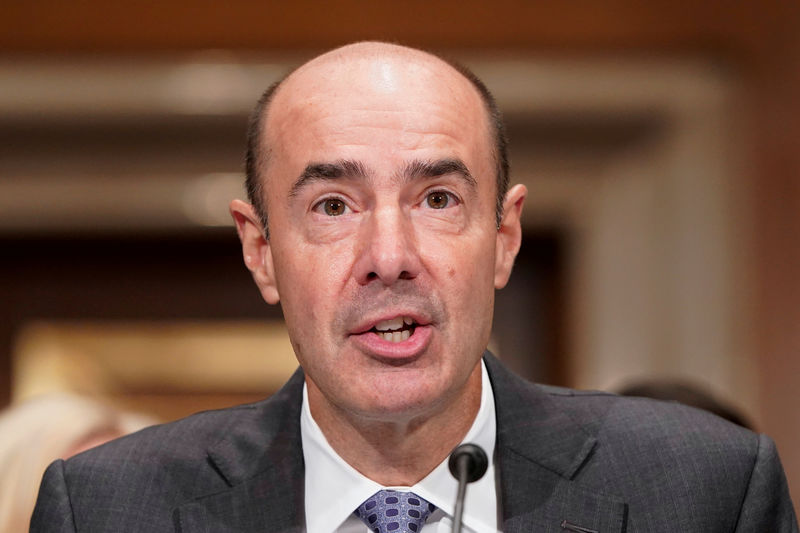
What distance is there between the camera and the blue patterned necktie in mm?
1778

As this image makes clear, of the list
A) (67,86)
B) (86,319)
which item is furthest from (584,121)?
(86,319)

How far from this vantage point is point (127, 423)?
3.04 metres

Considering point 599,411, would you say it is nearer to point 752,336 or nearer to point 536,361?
point 752,336

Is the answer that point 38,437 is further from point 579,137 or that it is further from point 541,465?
point 579,137

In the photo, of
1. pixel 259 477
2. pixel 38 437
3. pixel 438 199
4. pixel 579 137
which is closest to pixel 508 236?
pixel 438 199

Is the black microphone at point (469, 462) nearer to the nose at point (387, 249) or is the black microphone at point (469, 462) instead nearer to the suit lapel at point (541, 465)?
the suit lapel at point (541, 465)

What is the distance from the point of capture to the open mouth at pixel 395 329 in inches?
67.4

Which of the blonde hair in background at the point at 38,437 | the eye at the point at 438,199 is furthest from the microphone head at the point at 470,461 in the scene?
the blonde hair in background at the point at 38,437

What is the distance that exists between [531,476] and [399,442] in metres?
0.22

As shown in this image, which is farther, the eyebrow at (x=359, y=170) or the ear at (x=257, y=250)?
the ear at (x=257, y=250)

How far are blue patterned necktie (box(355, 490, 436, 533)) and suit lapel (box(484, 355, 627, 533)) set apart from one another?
0.45 feet

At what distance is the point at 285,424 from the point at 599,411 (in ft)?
1.79

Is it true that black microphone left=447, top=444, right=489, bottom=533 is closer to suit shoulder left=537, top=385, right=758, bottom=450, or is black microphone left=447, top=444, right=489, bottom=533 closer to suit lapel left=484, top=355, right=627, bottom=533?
suit lapel left=484, top=355, right=627, bottom=533

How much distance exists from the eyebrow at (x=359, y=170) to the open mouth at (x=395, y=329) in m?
0.22
